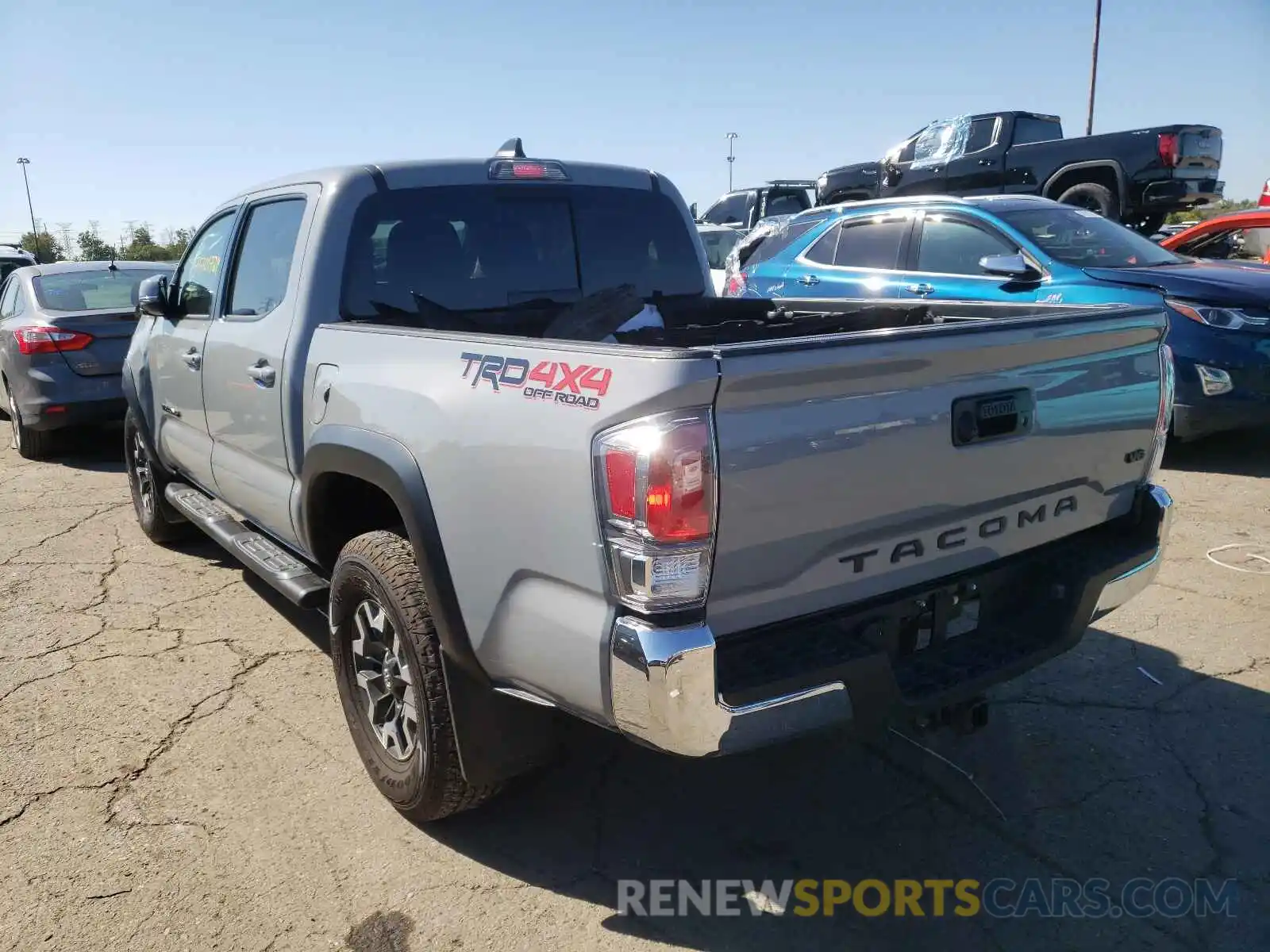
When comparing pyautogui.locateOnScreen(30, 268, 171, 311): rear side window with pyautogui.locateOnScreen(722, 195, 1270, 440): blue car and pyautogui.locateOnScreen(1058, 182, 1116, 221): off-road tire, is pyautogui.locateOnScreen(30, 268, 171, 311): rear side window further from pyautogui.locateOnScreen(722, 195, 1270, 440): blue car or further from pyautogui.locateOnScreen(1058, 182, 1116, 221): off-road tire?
pyautogui.locateOnScreen(1058, 182, 1116, 221): off-road tire

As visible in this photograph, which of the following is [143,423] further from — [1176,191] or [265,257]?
[1176,191]

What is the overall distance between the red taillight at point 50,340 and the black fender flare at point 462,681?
6.43m

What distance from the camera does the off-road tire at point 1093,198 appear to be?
460 inches

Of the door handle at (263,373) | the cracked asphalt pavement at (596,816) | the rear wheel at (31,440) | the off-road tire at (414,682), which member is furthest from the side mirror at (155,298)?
the rear wheel at (31,440)

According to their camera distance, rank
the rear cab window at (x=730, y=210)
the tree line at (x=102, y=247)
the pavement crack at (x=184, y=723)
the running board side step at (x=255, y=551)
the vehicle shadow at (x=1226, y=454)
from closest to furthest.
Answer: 1. the pavement crack at (x=184, y=723)
2. the running board side step at (x=255, y=551)
3. the vehicle shadow at (x=1226, y=454)
4. the rear cab window at (x=730, y=210)
5. the tree line at (x=102, y=247)

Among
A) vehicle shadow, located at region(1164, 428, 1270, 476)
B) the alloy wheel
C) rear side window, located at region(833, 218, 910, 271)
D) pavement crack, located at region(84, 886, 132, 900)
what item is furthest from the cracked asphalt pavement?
rear side window, located at region(833, 218, 910, 271)

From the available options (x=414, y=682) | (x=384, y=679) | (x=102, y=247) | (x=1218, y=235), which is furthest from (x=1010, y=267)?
(x=102, y=247)

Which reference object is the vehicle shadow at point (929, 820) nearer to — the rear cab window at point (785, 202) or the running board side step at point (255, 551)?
the running board side step at point (255, 551)

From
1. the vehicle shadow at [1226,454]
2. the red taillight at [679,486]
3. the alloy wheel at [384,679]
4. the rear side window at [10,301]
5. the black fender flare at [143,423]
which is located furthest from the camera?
the rear side window at [10,301]

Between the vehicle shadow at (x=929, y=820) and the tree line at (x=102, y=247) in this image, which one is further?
the tree line at (x=102, y=247)

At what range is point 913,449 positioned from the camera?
2270mm

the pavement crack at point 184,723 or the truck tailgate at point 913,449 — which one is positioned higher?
the truck tailgate at point 913,449

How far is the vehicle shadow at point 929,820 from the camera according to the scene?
7.98 feet

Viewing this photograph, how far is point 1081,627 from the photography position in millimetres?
2695
